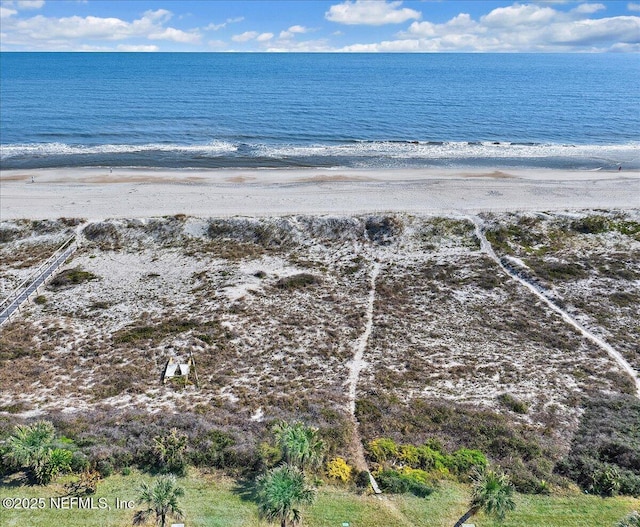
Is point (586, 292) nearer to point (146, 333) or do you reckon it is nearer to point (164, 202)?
point (146, 333)

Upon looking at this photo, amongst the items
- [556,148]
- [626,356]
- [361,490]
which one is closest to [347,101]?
[556,148]

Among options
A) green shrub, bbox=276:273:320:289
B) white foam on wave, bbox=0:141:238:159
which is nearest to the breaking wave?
white foam on wave, bbox=0:141:238:159

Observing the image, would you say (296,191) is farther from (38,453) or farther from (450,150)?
(38,453)

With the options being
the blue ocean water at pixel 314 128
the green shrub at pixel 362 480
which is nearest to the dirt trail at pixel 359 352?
the green shrub at pixel 362 480

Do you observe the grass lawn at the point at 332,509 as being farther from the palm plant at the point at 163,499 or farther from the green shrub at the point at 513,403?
the green shrub at the point at 513,403

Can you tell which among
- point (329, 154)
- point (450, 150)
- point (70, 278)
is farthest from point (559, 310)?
point (450, 150)
